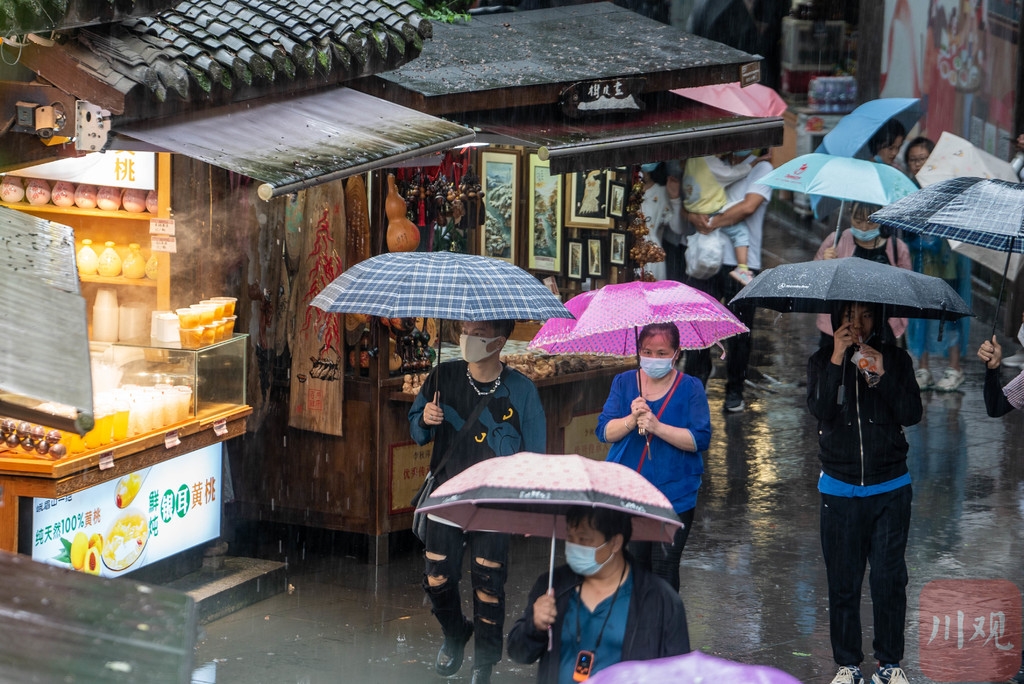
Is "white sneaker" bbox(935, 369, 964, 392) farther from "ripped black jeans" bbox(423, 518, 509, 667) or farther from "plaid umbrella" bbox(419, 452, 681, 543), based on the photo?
"plaid umbrella" bbox(419, 452, 681, 543)

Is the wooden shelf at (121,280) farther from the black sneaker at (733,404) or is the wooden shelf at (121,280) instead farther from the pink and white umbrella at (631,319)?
the black sneaker at (733,404)

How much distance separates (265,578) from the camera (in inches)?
367

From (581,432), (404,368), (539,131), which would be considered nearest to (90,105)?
(404,368)

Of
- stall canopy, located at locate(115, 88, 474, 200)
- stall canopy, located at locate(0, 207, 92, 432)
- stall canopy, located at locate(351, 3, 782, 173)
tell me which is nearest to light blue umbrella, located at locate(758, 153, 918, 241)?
stall canopy, located at locate(351, 3, 782, 173)

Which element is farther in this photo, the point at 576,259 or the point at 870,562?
the point at 576,259

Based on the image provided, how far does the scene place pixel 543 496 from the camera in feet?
16.4

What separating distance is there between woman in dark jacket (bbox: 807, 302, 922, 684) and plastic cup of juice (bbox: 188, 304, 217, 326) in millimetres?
3646

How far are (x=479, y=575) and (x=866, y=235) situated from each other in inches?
222

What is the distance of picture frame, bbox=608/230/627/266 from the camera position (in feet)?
38.3

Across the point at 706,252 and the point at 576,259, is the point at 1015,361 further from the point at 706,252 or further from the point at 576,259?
the point at 576,259

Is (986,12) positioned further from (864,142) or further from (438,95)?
(438,95)

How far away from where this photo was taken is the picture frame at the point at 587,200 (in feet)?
38.2

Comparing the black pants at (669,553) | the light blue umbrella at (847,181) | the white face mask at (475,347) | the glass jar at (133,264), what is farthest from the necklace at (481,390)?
the light blue umbrella at (847,181)

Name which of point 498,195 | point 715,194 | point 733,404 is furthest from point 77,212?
point 733,404
